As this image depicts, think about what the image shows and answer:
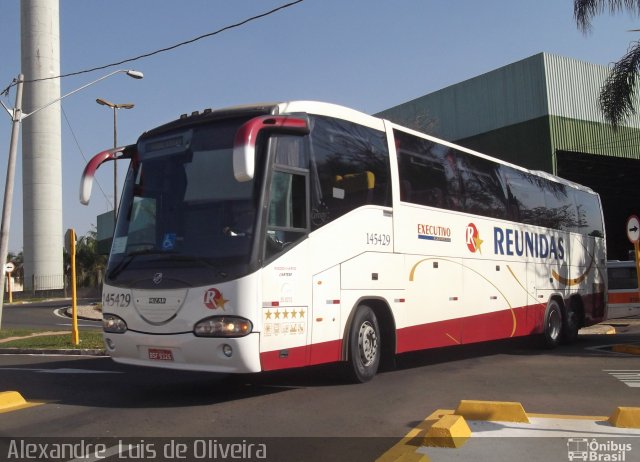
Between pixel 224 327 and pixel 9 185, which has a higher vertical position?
pixel 9 185

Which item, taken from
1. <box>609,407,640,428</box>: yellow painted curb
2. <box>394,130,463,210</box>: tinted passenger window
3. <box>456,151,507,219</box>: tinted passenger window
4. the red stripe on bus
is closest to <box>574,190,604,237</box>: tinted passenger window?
<box>456,151,507,219</box>: tinted passenger window

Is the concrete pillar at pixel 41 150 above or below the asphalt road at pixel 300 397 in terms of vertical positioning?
above

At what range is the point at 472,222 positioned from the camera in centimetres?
1180

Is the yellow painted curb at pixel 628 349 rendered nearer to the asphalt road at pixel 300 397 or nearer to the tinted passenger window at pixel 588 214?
the asphalt road at pixel 300 397

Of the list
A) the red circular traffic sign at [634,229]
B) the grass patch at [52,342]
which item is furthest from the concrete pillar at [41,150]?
the red circular traffic sign at [634,229]

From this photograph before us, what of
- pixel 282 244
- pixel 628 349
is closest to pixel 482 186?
pixel 628 349

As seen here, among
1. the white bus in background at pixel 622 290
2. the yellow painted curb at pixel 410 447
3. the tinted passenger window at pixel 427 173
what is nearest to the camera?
the yellow painted curb at pixel 410 447

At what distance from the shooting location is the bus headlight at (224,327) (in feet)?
23.0

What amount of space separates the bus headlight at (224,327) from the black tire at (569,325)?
10.4m

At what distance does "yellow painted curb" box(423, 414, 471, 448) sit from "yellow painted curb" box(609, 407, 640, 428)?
1512 mm

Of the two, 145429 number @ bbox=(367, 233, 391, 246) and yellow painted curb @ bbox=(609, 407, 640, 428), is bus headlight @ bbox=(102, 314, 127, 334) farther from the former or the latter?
yellow painted curb @ bbox=(609, 407, 640, 428)

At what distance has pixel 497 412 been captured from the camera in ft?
20.4

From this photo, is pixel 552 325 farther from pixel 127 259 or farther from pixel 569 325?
pixel 127 259

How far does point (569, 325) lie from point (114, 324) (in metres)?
11.3
